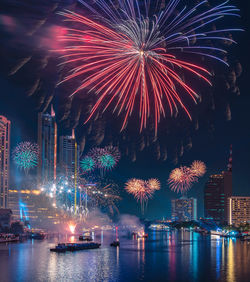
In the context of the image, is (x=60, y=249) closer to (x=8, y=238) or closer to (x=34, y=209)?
(x=8, y=238)

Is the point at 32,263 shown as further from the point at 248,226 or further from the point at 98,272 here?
the point at 248,226

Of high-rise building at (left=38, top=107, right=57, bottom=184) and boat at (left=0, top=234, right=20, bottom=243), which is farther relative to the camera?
high-rise building at (left=38, top=107, right=57, bottom=184)

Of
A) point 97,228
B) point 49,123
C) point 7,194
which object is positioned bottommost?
point 97,228

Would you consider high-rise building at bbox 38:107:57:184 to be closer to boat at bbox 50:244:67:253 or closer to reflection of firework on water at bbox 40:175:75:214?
reflection of firework on water at bbox 40:175:75:214

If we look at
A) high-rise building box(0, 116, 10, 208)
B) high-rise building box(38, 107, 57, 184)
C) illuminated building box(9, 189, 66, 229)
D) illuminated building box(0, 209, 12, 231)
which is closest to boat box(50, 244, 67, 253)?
illuminated building box(0, 209, 12, 231)

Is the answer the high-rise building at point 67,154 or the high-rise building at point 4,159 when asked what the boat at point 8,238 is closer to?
the high-rise building at point 4,159

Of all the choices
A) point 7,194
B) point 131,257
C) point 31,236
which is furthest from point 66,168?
point 131,257

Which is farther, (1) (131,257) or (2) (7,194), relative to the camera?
(2) (7,194)
